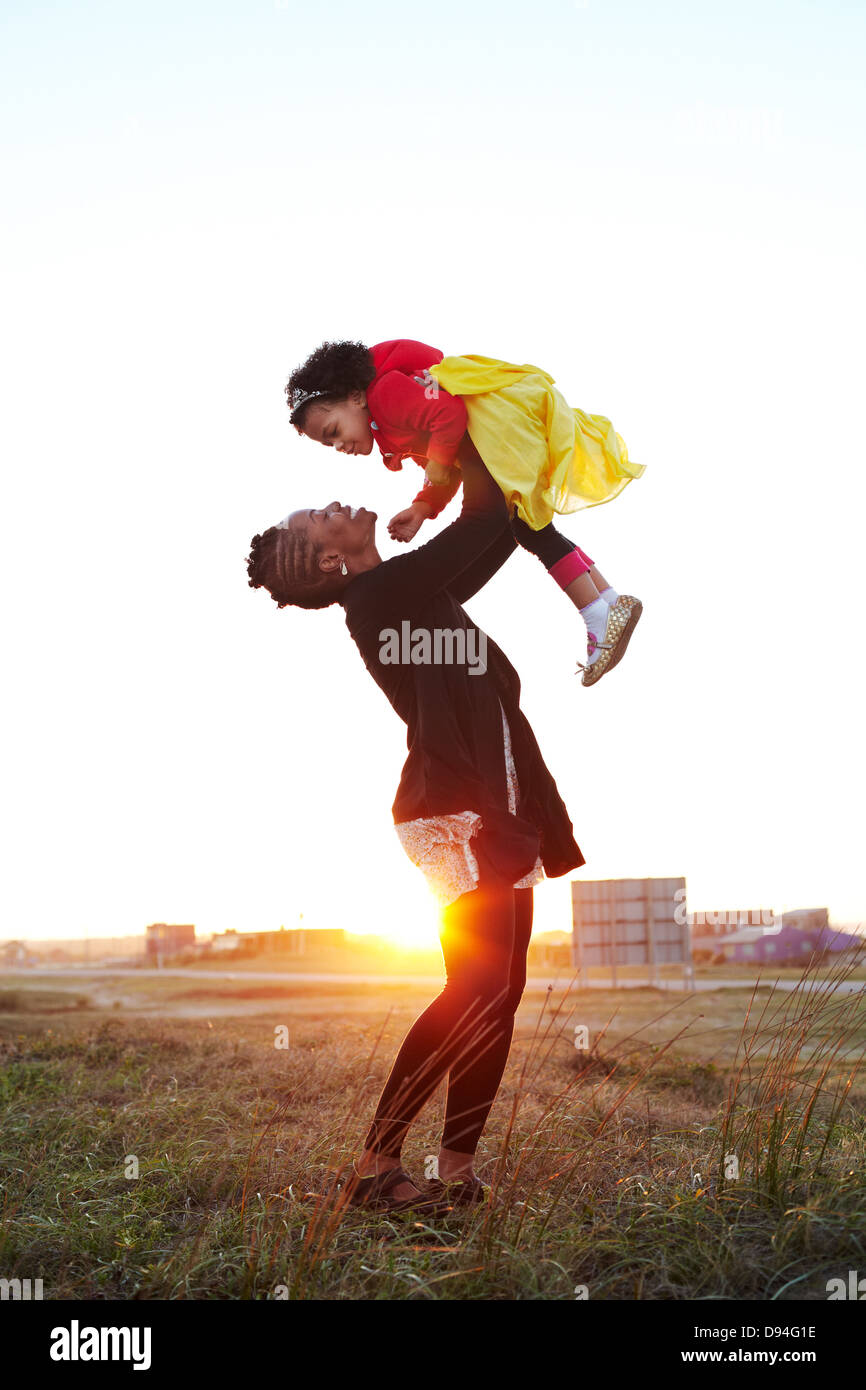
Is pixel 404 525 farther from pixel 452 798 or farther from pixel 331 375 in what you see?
pixel 452 798

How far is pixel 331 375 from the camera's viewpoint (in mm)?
3199

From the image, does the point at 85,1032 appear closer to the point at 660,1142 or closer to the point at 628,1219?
the point at 660,1142

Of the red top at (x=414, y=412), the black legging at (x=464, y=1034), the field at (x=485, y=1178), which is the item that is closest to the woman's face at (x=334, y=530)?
the red top at (x=414, y=412)

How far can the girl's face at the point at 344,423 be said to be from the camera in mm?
3172

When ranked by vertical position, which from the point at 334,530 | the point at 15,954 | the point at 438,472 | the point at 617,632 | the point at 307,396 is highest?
the point at 307,396

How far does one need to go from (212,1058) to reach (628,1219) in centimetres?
423

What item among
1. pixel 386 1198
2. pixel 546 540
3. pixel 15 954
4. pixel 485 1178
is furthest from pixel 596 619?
pixel 15 954

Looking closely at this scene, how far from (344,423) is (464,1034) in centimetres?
174

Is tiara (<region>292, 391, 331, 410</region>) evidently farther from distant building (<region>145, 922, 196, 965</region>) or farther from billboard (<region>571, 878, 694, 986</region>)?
distant building (<region>145, 922, 196, 965</region>)

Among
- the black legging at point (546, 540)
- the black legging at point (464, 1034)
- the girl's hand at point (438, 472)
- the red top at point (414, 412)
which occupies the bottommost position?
the black legging at point (464, 1034)

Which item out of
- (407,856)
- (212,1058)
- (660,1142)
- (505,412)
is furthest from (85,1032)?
(505,412)

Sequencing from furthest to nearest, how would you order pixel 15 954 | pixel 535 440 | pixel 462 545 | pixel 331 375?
pixel 15 954
pixel 331 375
pixel 535 440
pixel 462 545

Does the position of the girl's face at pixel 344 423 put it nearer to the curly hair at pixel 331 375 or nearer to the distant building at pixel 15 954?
the curly hair at pixel 331 375

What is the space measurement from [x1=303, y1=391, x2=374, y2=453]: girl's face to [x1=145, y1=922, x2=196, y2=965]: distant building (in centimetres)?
3538
